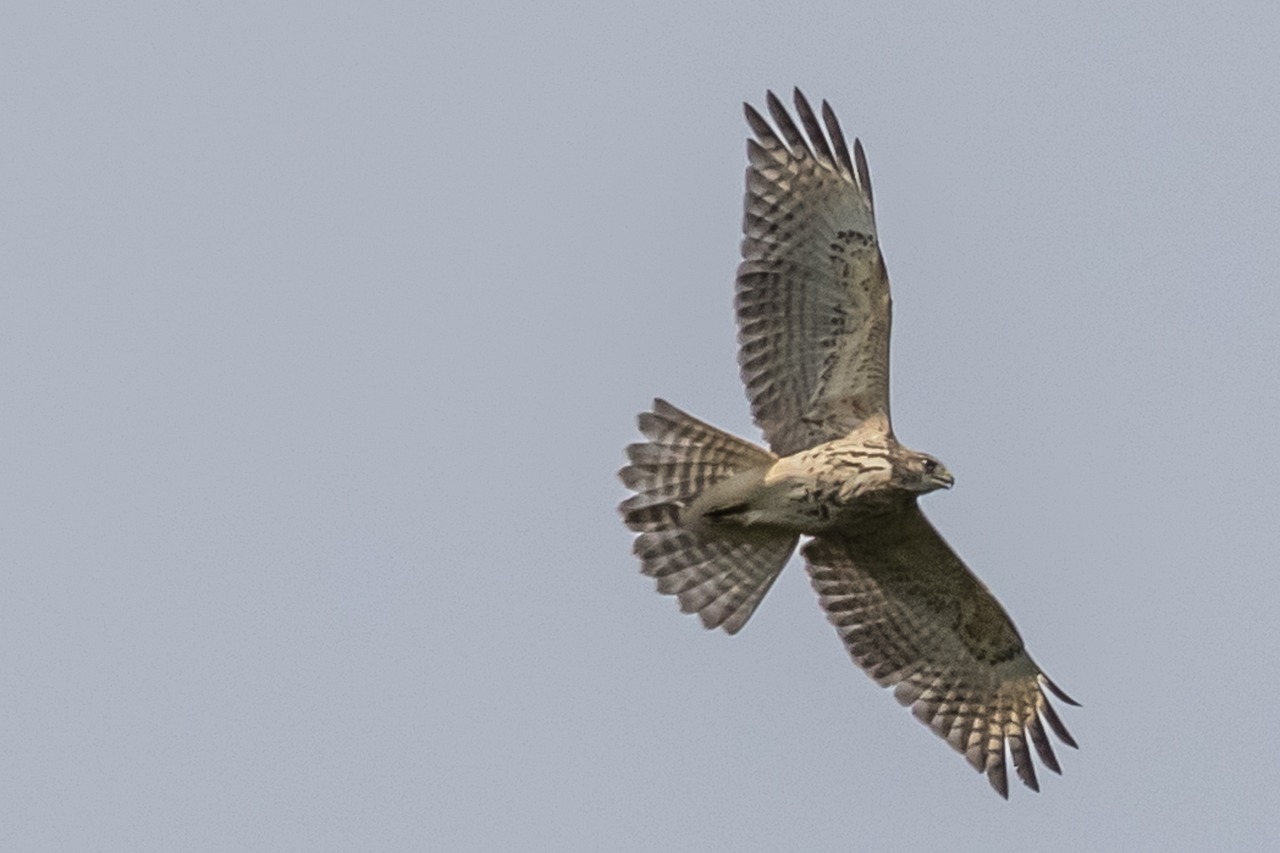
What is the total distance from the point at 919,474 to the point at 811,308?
1176 mm

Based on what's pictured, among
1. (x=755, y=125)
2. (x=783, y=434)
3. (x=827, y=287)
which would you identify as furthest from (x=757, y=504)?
(x=755, y=125)

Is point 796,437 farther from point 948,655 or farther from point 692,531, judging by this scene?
point 948,655

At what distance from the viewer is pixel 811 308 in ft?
46.5

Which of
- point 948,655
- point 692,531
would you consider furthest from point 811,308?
point 948,655

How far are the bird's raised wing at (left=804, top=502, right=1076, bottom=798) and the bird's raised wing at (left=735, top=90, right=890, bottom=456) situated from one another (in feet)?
3.42

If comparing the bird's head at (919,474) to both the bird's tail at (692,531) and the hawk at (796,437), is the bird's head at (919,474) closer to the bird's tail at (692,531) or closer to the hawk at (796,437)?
the hawk at (796,437)

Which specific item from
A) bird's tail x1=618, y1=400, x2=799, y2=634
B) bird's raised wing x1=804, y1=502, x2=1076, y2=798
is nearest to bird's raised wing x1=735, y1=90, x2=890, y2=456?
bird's tail x1=618, y1=400, x2=799, y2=634

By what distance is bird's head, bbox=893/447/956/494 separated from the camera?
13734 millimetres

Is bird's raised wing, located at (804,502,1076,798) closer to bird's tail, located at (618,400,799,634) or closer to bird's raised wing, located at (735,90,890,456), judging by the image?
bird's tail, located at (618,400,799,634)

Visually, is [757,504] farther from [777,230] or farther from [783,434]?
[777,230]

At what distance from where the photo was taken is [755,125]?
47.4 ft

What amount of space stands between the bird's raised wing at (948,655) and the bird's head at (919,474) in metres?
A: 1.21

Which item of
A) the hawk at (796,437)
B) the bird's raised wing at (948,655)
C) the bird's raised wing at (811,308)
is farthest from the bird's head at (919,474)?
the bird's raised wing at (948,655)

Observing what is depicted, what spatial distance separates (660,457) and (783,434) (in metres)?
0.71
